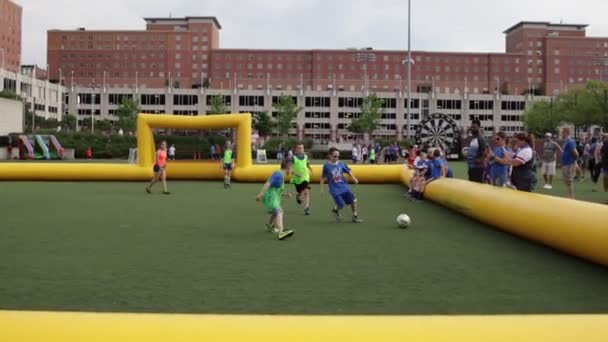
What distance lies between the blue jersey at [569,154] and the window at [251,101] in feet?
313

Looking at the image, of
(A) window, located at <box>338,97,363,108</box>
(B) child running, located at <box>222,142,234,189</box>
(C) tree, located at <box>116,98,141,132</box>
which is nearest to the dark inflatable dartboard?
(B) child running, located at <box>222,142,234,189</box>

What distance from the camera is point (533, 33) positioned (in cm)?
14662

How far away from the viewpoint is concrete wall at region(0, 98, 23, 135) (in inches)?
1758

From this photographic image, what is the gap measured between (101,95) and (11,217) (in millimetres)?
103646

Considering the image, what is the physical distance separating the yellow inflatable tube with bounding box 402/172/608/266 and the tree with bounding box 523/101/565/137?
74.3 metres

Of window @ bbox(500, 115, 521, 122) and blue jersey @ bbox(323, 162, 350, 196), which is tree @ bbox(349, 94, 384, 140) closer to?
window @ bbox(500, 115, 521, 122)

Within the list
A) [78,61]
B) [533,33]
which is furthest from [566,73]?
[78,61]

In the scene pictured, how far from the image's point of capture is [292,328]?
329 cm

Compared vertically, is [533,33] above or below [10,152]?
above

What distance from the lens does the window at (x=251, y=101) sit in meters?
108

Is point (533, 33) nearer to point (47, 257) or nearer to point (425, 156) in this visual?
point (425, 156)

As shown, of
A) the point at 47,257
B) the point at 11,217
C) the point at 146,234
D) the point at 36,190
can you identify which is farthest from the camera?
the point at 36,190

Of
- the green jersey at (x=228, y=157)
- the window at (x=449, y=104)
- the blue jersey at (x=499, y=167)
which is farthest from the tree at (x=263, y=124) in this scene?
the blue jersey at (x=499, y=167)

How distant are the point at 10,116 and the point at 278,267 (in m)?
44.4
